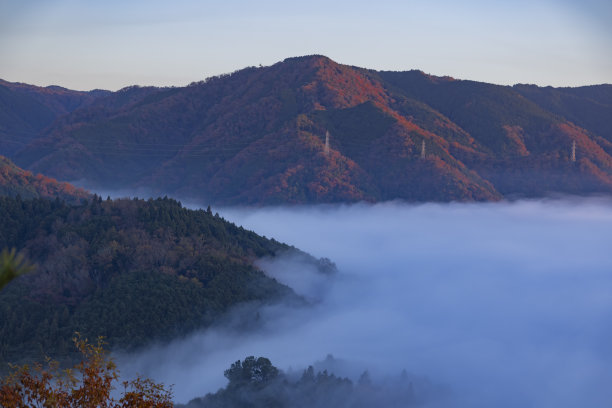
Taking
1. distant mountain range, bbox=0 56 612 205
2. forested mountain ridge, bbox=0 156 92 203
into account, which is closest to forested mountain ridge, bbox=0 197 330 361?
forested mountain ridge, bbox=0 156 92 203

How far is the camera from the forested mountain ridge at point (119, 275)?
56688 millimetres

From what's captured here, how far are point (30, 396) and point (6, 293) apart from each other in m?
47.1

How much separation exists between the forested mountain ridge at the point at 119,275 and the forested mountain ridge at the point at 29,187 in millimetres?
31073

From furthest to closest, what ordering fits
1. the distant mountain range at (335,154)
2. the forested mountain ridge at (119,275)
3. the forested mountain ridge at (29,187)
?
the distant mountain range at (335,154)
the forested mountain ridge at (29,187)
the forested mountain ridge at (119,275)

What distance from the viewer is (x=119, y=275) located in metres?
66.4

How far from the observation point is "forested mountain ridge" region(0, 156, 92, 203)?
4139 inches

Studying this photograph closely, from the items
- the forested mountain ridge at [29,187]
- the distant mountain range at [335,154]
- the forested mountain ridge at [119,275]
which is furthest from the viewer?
the distant mountain range at [335,154]

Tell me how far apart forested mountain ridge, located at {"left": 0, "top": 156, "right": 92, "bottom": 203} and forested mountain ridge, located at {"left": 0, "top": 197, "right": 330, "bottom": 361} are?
31073 millimetres

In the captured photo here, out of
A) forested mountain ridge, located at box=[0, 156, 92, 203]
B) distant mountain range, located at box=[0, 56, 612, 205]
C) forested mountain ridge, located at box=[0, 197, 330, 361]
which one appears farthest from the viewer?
distant mountain range, located at box=[0, 56, 612, 205]

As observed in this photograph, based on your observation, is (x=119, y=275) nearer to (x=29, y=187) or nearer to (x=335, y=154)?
(x=29, y=187)

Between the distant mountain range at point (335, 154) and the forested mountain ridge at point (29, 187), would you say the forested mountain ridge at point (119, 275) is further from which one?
the distant mountain range at point (335, 154)

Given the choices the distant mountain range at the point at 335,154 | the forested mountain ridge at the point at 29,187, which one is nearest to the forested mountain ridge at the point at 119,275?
the forested mountain ridge at the point at 29,187

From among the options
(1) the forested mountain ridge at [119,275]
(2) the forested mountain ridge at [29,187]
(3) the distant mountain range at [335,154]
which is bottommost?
(1) the forested mountain ridge at [119,275]

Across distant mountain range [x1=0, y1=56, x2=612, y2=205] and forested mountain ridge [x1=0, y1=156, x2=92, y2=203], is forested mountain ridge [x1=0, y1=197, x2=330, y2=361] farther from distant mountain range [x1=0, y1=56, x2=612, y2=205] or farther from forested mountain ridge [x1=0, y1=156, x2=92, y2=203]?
distant mountain range [x1=0, y1=56, x2=612, y2=205]
